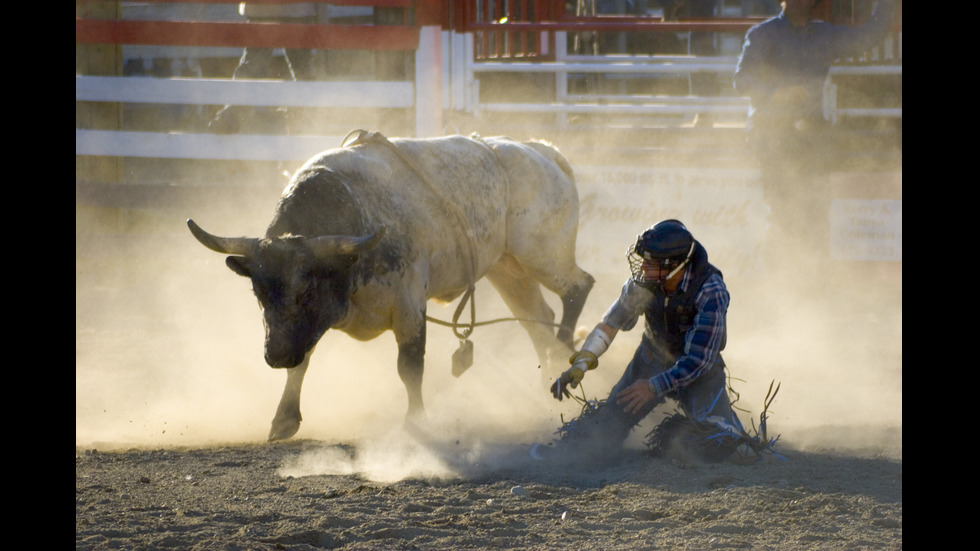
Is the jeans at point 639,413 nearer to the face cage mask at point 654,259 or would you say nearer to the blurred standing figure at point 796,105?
the face cage mask at point 654,259

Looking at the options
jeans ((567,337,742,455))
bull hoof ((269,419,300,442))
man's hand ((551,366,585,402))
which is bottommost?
bull hoof ((269,419,300,442))

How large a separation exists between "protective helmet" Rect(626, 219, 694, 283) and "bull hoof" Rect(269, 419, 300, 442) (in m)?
1.92

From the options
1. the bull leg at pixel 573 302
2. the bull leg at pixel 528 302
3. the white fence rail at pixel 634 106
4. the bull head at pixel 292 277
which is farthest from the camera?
the white fence rail at pixel 634 106

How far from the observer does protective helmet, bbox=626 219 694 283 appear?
4914mm

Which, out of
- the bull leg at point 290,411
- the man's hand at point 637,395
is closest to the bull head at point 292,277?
the bull leg at point 290,411

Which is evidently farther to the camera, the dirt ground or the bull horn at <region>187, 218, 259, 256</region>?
the bull horn at <region>187, 218, 259, 256</region>

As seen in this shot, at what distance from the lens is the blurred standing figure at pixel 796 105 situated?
9.14 metres

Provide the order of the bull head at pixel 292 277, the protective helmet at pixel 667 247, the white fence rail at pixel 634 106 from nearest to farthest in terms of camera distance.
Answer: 1. the protective helmet at pixel 667 247
2. the bull head at pixel 292 277
3. the white fence rail at pixel 634 106

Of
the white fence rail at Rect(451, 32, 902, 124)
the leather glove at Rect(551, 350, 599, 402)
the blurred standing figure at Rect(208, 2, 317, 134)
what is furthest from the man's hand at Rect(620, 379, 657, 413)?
the blurred standing figure at Rect(208, 2, 317, 134)

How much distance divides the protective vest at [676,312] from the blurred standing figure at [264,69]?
6.28 meters

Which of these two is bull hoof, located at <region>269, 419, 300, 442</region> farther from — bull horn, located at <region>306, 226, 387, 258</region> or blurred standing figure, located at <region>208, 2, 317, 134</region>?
blurred standing figure, located at <region>208, 2, 317, 134</region>

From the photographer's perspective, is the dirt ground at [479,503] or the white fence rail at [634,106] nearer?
the dirt ground at [479,503]
